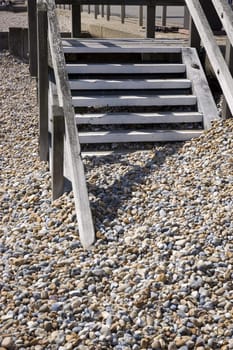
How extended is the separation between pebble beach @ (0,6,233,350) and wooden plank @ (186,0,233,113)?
0.43 m

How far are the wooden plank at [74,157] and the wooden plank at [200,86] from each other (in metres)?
1.66

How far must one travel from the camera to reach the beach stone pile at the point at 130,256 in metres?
3.46

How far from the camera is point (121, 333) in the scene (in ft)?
11.3

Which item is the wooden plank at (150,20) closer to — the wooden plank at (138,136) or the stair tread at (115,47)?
the stair tread at (115,47)

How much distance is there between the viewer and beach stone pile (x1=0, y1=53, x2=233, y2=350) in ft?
11.4

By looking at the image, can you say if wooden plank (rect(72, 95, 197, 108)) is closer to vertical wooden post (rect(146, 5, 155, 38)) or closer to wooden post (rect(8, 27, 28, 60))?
vertical wooden post (rect(146, 5, 155, 38))

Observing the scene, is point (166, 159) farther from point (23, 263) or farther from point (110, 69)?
point (23, 263)

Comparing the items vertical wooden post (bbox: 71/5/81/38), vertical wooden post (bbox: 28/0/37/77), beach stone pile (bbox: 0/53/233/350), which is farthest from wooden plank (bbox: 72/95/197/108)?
vertical wooden post (bbox: 71/5/81/38)

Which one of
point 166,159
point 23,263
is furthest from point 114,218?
point 166,159

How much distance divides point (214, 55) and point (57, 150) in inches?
75.3

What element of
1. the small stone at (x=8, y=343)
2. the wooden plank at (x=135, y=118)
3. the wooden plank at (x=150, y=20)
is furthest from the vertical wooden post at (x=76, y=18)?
the small stone at (x=8, y=343)

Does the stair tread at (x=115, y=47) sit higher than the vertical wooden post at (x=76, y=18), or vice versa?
the vertical wooden post at (x=76, y=18)

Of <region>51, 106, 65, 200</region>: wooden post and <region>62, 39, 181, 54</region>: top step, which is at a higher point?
<region>62, 39, 181, 54</region>: top step

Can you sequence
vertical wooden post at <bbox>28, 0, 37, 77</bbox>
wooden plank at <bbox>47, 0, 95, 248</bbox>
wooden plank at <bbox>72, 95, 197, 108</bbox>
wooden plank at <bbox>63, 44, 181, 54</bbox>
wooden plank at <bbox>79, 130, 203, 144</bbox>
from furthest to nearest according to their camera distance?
vertical wooden post at <bbox>28, 0, 37, 77</bbox>
wooden plank at <bbox>63, 44, 181, 54</bbox>
wooden plank at <bbox>72, 95, 197, 108</bbox>
wooden plank at <bbox>79, 130, 203, 144</bbox>
wooden plank at <bbox>47, 0, 95, 248</bbox>
